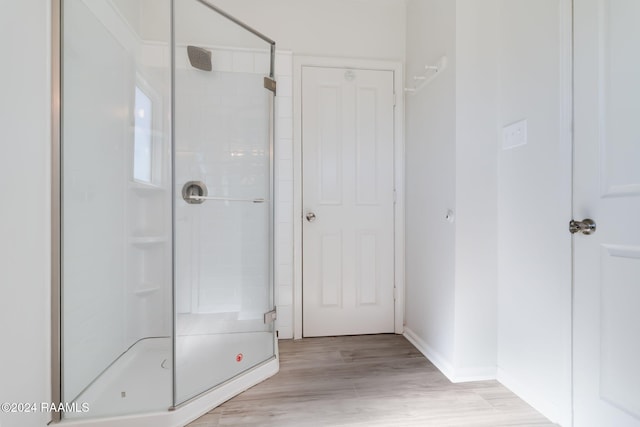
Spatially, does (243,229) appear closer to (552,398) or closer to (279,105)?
(279,105)

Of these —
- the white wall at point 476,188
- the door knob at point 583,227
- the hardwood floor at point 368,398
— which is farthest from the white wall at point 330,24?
the hardwood floor at point 368,398

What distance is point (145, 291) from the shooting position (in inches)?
76.7

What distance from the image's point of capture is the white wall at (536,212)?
4.28 feet

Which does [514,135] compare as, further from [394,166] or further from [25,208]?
[25,208]

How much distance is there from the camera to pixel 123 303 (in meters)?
1.88

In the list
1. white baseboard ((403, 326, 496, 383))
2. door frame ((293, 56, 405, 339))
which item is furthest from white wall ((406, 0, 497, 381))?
door frame ((293, 56, 405, 339))

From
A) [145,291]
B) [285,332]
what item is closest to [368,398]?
→ [285,332]

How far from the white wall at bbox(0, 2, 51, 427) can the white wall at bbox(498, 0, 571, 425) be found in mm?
2187

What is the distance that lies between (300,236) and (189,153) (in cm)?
104

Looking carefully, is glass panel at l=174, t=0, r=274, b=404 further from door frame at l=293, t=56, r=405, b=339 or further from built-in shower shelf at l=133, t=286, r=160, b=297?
built-in shower shelf at l=133, t=286, r=160, b=297

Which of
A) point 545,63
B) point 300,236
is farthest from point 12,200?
point 545,63

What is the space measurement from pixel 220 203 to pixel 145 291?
2.68 ft

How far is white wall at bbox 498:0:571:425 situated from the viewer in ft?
4.28

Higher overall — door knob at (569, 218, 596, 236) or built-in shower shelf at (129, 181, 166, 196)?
built-in shower shelf at (129, 181, 166, 196)
